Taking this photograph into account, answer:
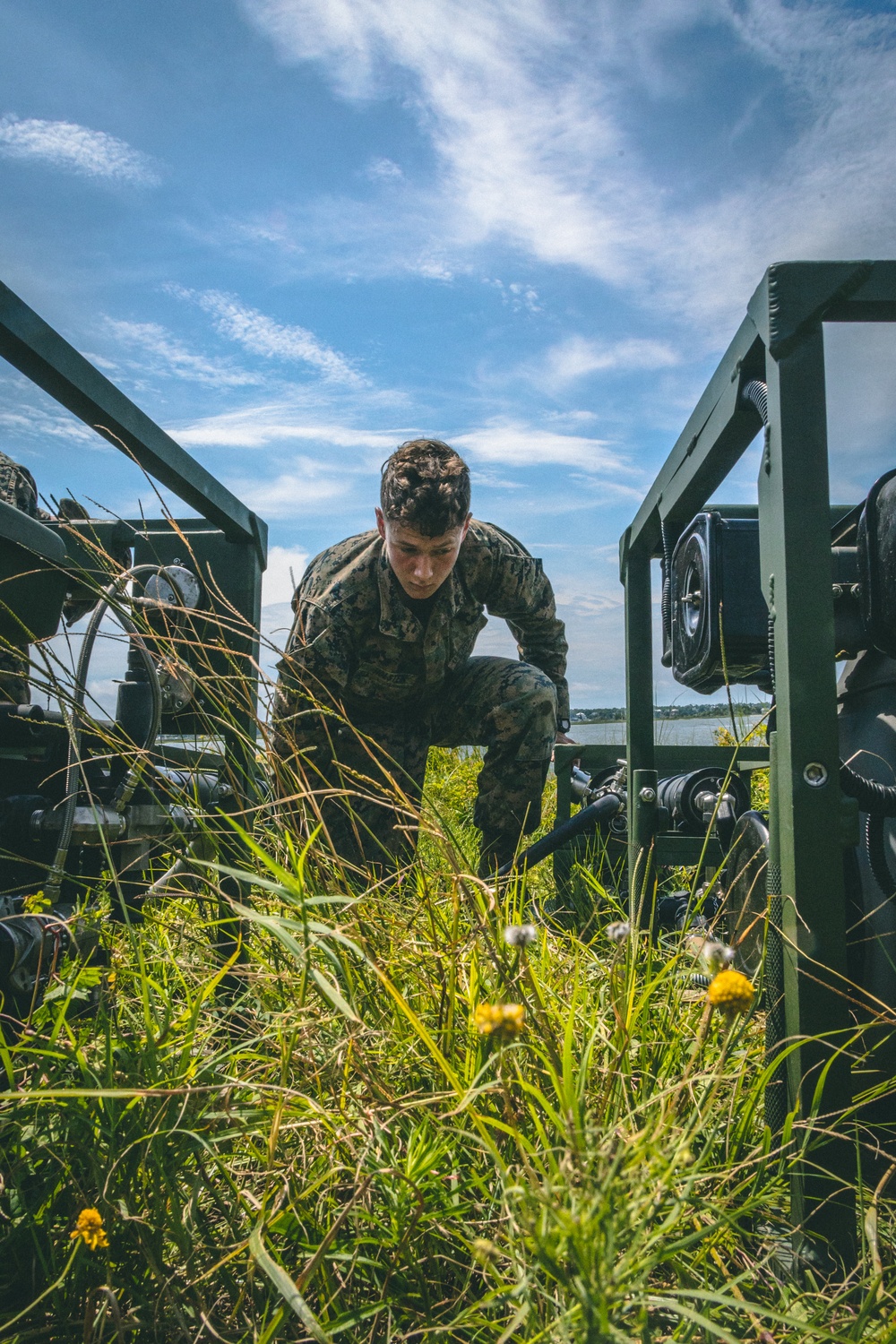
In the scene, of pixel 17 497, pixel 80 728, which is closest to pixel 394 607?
pixel 17 497

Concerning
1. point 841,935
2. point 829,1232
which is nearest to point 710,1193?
point 829,1232

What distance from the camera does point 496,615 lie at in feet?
12.4

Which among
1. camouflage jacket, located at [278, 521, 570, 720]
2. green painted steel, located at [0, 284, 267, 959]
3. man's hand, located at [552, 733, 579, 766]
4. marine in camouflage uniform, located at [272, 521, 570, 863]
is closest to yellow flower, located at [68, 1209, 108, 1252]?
green painted steel, located at [0, 284, 267, 959]

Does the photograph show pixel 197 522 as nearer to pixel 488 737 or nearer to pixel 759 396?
pixel 488 737

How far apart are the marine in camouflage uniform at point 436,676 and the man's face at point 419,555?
0.63ft

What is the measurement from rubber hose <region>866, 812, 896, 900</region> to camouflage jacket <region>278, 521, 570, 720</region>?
2049 millimetres

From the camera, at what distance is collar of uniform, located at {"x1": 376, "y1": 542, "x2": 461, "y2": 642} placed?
10.9ft

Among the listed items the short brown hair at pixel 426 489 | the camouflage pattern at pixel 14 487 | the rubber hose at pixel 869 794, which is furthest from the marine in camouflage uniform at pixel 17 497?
the rubber hose at pixel 869 794

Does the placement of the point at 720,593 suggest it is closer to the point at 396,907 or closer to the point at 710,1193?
the point at 396,907

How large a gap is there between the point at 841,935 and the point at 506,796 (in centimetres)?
213

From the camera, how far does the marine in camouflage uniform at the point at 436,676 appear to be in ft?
10.9

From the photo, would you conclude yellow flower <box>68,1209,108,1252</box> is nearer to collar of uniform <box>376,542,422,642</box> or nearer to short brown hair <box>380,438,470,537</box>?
short brown hair <box>380,438,470,537</box>

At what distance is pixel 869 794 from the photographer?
137cm

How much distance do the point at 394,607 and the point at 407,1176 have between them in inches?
97.1
